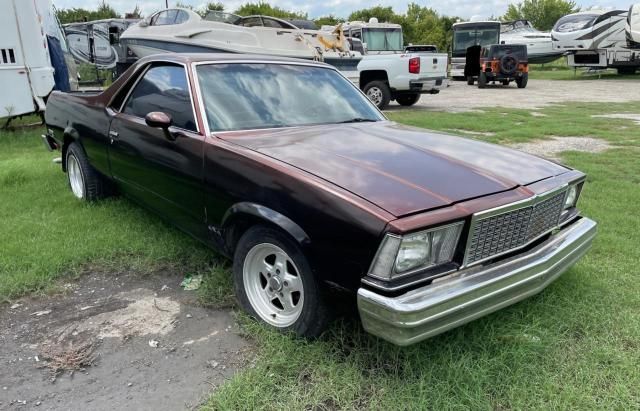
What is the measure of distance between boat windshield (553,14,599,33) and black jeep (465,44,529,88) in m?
5.35

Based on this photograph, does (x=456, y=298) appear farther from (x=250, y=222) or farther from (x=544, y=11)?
(x=544, y=11)

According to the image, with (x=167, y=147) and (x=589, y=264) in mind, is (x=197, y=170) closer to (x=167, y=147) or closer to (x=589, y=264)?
(x=167, y=147)

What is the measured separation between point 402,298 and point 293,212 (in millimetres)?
651

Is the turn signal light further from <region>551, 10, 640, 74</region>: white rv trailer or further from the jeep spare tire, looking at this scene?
<region>551, 10, 640, 74</region>: white rv trailer

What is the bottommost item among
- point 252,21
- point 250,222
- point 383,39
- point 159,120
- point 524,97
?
point 524,97

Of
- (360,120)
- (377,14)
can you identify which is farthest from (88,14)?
(360,120)

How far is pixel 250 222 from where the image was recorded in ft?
8.89

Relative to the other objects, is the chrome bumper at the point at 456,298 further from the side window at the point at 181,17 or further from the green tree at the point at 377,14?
the green tree at the point at 377,14

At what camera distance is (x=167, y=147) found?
10.9 feet

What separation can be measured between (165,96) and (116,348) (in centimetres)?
183

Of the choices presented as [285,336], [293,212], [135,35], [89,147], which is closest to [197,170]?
[293,212]

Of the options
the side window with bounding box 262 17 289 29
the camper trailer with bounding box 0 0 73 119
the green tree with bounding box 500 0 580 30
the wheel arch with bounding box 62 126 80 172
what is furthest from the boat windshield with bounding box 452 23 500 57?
the green tree with bounding box 500 0 580 30

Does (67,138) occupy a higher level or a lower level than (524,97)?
higher

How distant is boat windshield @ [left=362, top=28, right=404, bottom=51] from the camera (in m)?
17.3
